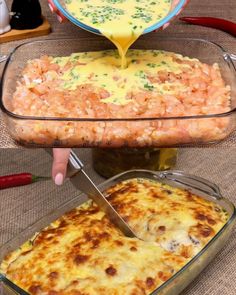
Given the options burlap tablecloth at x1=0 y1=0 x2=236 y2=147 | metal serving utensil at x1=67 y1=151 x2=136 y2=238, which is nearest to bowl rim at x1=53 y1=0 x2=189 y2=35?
burlap tablecloth at x1=0 y1=0 x2=236 y2=147

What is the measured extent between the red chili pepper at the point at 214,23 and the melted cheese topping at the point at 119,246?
2.24 ft

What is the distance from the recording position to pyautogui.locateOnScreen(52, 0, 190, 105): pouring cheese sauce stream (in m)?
1.26

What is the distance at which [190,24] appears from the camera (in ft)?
6.00

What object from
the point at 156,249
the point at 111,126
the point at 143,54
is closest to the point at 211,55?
the point at 143,54

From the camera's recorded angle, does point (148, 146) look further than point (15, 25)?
No

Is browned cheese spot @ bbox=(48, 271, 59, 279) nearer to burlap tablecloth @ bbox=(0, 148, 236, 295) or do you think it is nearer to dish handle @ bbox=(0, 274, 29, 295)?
dish handle @ bbox=(0, 274, 29, 295)

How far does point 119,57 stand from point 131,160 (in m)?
0.25

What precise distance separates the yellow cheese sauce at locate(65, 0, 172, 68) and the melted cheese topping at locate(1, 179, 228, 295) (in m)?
0.33

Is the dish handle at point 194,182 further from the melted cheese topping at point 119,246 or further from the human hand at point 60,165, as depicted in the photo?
the human hand at point 60,165

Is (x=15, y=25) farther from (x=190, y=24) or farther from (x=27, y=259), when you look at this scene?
(x=27, y=259)

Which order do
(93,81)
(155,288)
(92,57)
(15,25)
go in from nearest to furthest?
1. (155,288)
2. (93,81)
3. (92,57)
4. (15,25)

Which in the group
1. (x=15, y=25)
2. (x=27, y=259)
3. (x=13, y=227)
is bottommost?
(x=13, y=227)

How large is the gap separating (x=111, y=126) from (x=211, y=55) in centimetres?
42

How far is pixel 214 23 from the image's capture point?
5.82ft
